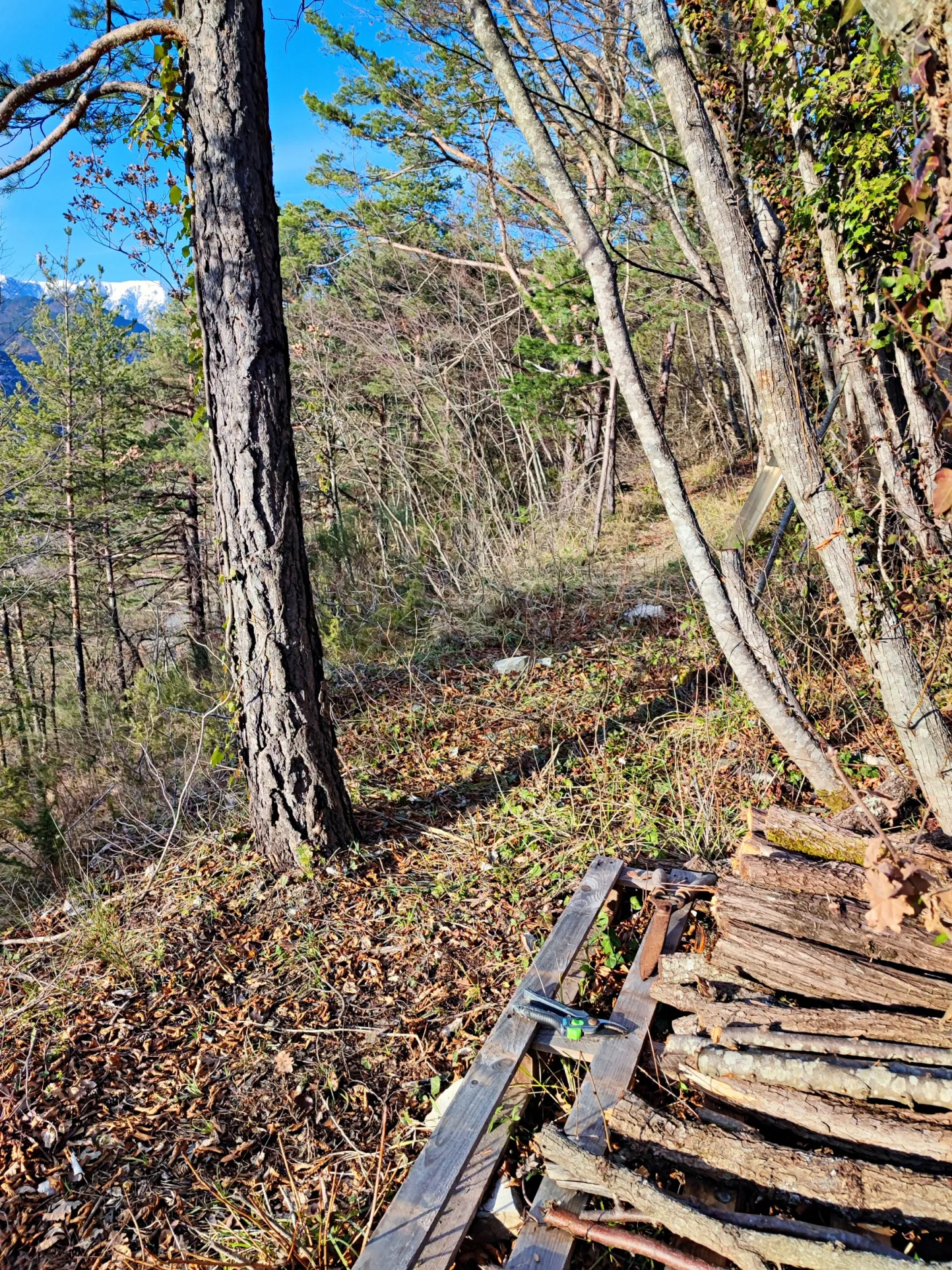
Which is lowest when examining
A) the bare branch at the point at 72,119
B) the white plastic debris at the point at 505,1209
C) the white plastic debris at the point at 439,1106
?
the white plastic debris at the point at 505,1209

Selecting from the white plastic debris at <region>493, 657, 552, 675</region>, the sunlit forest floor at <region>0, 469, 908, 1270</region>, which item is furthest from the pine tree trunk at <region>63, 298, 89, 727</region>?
the sunlit forest floor at <region>0, 469, 908, 1270</region>

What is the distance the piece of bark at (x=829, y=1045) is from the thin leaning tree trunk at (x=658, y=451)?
1363mm

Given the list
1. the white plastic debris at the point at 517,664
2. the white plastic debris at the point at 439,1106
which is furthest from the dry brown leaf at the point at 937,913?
the white plastic debris at the point at 517,664

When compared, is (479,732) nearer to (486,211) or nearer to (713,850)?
(713,850)

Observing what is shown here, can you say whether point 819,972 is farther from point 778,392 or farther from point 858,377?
point 858,377

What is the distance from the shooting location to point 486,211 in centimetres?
998

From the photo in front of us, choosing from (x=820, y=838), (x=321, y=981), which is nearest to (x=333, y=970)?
(x=321, y=981)

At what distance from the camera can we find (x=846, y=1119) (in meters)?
1.73

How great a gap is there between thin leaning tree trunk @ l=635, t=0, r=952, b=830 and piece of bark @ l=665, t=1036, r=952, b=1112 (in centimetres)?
137

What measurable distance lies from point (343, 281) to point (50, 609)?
27.5 ft

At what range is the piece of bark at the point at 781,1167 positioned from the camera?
1.58 metres

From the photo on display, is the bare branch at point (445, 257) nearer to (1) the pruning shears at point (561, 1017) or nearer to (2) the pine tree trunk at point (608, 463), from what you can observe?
(2) the pine tree trunk at point (608, 463)

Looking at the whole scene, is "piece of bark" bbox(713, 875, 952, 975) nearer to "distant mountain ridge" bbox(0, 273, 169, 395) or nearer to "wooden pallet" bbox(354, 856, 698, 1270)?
"wooden pallet" bbox(354, 856, 698, 1270)

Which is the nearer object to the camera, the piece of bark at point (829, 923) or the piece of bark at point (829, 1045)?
the piece of bark at point (829, 1045)
